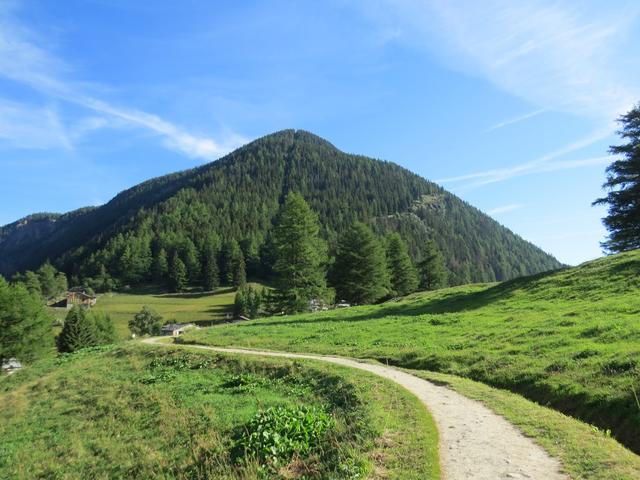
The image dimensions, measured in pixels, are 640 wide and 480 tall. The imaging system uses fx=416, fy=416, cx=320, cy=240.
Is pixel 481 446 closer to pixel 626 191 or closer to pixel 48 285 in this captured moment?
pixel 626 191

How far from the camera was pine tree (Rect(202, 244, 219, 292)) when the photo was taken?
509ft

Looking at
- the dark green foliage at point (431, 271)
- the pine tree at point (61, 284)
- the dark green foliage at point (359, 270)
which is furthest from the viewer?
the pine tree at point (61, 284)

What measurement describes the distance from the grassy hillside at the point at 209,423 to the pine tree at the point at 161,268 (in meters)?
146

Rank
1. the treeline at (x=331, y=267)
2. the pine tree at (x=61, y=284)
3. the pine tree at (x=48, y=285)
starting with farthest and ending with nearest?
the pine tree at (x=61, y=284)
the pine tree at (x=48, y=285)
the treeline at (x=331, y=267)

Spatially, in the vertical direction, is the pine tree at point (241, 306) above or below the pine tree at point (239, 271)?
below

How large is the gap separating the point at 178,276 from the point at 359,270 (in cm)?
11162

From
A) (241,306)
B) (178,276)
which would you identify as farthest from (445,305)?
(178,276)

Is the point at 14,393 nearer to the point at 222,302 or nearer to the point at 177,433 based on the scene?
the point at 177,433

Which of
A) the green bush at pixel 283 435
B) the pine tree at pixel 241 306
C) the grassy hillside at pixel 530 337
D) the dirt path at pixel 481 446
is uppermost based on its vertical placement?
the grassy hillside at pixel 530 337

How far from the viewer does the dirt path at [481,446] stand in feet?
24.3

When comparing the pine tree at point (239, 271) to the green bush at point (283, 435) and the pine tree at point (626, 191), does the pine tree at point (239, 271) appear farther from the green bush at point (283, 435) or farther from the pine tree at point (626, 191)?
the green bush at point (283, 435)

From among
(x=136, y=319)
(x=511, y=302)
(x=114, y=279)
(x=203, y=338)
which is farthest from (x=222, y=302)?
(x=511, y=302)

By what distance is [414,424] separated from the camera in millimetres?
10172

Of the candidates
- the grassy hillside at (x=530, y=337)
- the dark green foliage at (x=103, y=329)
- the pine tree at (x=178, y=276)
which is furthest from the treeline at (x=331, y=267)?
the pine tree at (x=178, y=276)
